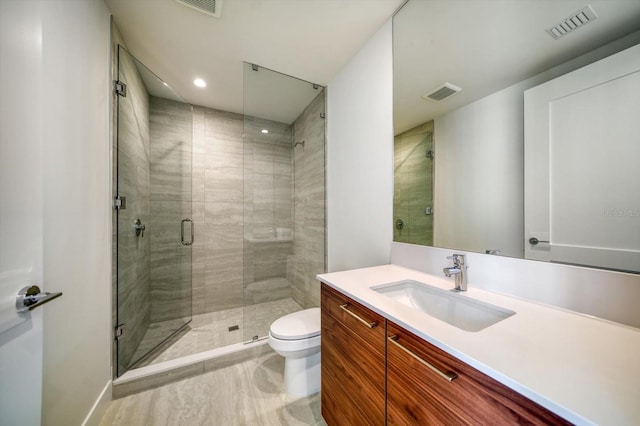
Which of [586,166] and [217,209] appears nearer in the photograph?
[586,166]

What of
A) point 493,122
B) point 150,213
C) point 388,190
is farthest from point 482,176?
point 150,213

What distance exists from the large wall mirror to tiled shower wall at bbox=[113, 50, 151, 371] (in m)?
2.06

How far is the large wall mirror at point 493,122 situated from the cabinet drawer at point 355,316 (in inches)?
25.4

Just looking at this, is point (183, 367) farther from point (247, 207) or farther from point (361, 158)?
point (361, 158)

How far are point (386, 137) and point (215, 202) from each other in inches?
89.1

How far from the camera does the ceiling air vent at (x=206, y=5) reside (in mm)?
1369

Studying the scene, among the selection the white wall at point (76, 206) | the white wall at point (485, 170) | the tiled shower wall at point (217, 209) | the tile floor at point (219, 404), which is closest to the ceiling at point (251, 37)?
the white wall at point (76, 206)

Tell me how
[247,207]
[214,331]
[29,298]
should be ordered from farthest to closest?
[247,207] → [214,331] → [29,298]

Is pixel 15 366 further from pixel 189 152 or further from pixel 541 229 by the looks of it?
pixel 189 152

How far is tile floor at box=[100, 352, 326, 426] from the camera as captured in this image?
1323 mm

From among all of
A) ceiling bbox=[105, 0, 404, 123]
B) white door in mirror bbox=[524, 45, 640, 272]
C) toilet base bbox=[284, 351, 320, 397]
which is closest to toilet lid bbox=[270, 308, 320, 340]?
toilet base bbox=[284, 351, 320, 397]

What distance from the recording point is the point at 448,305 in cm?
102

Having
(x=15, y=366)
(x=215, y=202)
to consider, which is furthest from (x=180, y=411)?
(x=215, y=202)

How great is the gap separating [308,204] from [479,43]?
185cm
